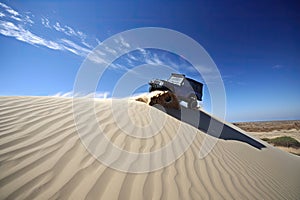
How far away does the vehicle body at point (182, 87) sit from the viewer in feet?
34.5

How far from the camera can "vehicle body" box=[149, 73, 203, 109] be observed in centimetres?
1051

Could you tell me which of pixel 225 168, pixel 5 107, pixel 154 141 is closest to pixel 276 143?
pixel 225 168

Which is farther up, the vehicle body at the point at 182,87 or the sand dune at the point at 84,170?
the vehicle body at the point at 182,87

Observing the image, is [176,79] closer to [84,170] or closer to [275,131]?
[84,170]

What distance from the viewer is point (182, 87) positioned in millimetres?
11461

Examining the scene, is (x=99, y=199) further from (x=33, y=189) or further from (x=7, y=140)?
(x=7, y=140)

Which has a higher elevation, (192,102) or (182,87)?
(182,87)

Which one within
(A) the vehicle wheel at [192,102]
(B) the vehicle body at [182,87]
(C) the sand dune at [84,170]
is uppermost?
(B) the vehicle body at [182,87]

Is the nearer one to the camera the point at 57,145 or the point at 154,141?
the point at 57,145

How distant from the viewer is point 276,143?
534 inches

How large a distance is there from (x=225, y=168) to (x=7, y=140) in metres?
3.82

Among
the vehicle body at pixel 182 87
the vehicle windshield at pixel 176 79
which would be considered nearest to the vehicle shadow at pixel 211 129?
the vehicle body at pixel 182 87

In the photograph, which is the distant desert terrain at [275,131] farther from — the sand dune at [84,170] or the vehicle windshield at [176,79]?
the sand dune at [84,170]

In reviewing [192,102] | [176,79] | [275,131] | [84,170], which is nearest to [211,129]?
[192,102]
